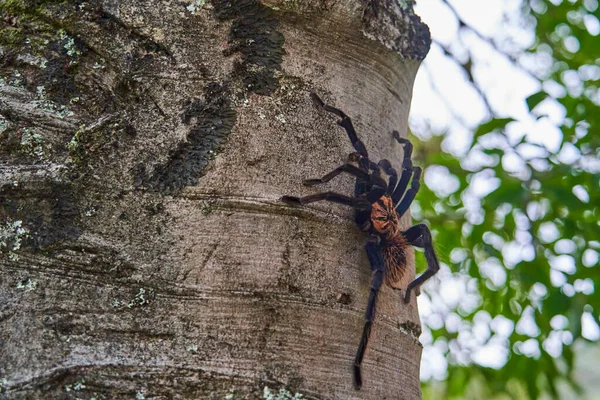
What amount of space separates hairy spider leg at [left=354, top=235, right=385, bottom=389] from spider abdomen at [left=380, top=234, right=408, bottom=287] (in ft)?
0.10

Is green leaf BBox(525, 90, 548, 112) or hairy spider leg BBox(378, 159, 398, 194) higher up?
green leaf BBox(525, 90, 548, 112)

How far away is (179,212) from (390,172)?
779 mm

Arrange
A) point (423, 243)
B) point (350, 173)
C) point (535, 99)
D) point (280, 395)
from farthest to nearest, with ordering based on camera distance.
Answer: point (535, 99) < point (423, 243) < point (350, 173) < point (280, 395)

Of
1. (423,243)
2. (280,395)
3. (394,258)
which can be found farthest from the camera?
(423,243)

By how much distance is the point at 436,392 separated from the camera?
557 cm

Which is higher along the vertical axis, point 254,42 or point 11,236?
point 254,42

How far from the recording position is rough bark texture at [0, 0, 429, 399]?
1417 mm

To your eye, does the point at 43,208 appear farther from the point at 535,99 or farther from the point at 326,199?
the point at 535,99

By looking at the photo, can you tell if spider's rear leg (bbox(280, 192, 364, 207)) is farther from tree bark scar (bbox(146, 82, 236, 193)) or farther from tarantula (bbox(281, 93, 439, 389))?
tree bark scar (bbox(146, 82, 236, 193))

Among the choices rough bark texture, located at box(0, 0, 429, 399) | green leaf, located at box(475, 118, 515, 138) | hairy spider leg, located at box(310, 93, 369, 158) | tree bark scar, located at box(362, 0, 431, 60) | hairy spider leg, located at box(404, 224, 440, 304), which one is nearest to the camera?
rough bark texture, located at box(0, 0, 429, 399)

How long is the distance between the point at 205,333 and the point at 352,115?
791mm

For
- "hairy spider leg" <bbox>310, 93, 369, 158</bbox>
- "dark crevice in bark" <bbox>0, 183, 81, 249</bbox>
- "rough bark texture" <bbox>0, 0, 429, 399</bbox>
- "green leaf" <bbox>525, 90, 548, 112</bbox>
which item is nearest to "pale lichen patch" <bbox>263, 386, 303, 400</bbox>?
"rough bark texture" <bbox>0, 0, 429, 399</bbox>

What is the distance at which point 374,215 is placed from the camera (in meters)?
1.87

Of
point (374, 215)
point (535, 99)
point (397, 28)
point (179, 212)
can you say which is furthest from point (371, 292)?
point (535, 99)
